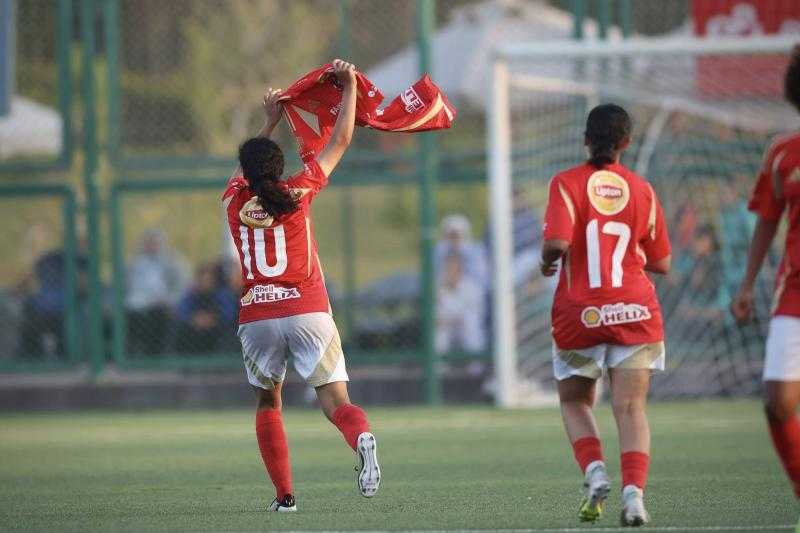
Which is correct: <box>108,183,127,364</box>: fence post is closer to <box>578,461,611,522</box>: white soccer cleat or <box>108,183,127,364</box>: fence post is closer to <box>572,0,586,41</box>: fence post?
<box>572,0,586,41</box>: fence post

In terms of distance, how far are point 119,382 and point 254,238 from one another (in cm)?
→ 894

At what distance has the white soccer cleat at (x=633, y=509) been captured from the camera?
6.48m

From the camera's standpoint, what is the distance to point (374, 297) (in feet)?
53.3

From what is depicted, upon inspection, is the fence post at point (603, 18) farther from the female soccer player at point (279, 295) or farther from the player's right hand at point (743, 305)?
the player's right hand at point (743, 305)

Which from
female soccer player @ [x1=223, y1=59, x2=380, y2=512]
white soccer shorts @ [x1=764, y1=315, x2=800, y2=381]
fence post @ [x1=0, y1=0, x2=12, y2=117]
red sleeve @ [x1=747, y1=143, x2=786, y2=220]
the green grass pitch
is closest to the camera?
white soccer shorts @ [x1=764, y1=315, x2=800, y2=381]

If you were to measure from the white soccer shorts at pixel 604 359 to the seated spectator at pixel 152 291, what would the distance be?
9640mm

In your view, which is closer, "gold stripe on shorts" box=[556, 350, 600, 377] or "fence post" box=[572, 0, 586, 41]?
"gold stripe on shorts" box=[556, 350, 600, 377]

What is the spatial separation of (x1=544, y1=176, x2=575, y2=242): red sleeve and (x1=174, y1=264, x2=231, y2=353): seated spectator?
941 cm

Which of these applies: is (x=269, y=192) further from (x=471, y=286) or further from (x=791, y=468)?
(x=471, y=286)

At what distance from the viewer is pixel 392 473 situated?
9484mm

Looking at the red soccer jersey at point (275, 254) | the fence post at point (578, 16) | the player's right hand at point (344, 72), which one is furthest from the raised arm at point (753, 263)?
the fence post at point (578, 16)

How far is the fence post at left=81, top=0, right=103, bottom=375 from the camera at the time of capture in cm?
1598

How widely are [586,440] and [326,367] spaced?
51.2 inches

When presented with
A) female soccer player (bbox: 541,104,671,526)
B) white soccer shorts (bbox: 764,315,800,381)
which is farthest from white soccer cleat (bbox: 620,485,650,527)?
white soccer shorts (bbox: 764,315,800,381)
